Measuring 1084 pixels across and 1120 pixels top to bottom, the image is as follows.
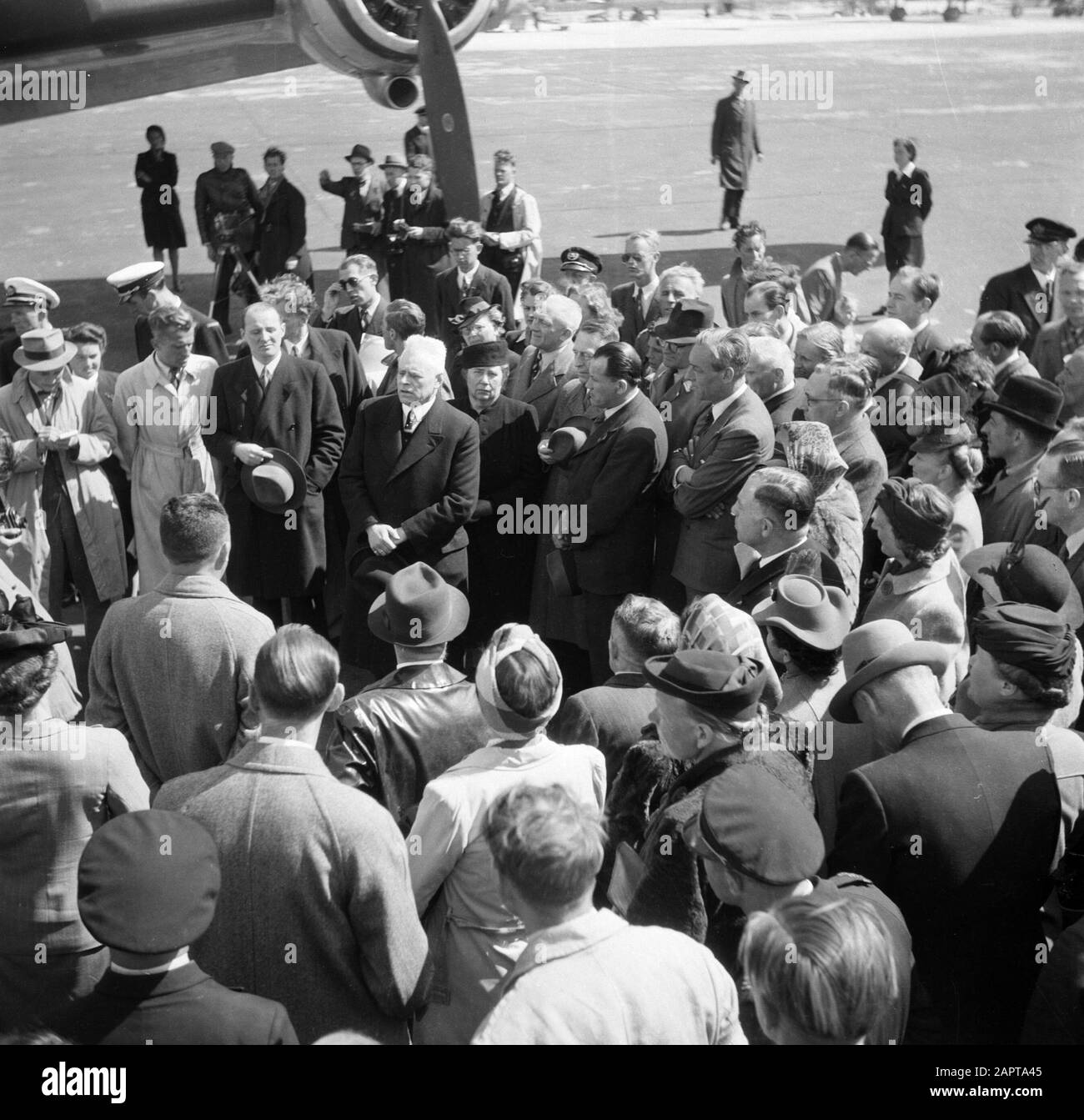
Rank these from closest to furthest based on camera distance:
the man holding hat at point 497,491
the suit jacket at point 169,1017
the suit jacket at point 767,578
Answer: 1. the suit jacket at point 169,1017
2. the suit jacket at point 767,578
3. the man holding hat at point 497,491

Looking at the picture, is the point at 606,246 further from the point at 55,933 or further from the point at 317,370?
the point at 55,933

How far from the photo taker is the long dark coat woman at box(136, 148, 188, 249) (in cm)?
1288

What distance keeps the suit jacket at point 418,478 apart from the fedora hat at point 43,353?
151 cm

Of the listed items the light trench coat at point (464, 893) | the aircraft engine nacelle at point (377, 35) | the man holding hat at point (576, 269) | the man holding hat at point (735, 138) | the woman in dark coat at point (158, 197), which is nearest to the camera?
the light trench coat at point (464, 893)

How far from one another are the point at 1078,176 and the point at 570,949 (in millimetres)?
17708

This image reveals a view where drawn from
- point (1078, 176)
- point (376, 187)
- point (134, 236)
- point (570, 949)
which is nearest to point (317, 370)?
point (570, 949)

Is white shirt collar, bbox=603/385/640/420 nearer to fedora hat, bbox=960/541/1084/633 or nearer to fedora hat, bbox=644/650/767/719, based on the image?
fedora hat, bbox=960/541/1084/633

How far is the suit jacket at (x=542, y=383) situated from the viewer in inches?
242

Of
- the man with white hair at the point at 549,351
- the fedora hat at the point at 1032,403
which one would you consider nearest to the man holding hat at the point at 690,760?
the fedora hat at the point at 1032,403

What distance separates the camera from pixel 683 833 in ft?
9.06

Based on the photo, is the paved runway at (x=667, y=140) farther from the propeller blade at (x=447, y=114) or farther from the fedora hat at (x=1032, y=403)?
the fedora hat at (x=1032, y=403)

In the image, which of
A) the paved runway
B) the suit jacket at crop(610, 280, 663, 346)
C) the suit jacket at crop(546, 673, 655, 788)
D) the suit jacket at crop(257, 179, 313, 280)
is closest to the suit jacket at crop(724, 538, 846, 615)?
the suit jacket at crop(546, 673, 655, 788)

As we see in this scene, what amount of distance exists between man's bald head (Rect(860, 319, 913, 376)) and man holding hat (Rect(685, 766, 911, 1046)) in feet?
12.6

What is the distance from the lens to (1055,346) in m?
7.29
